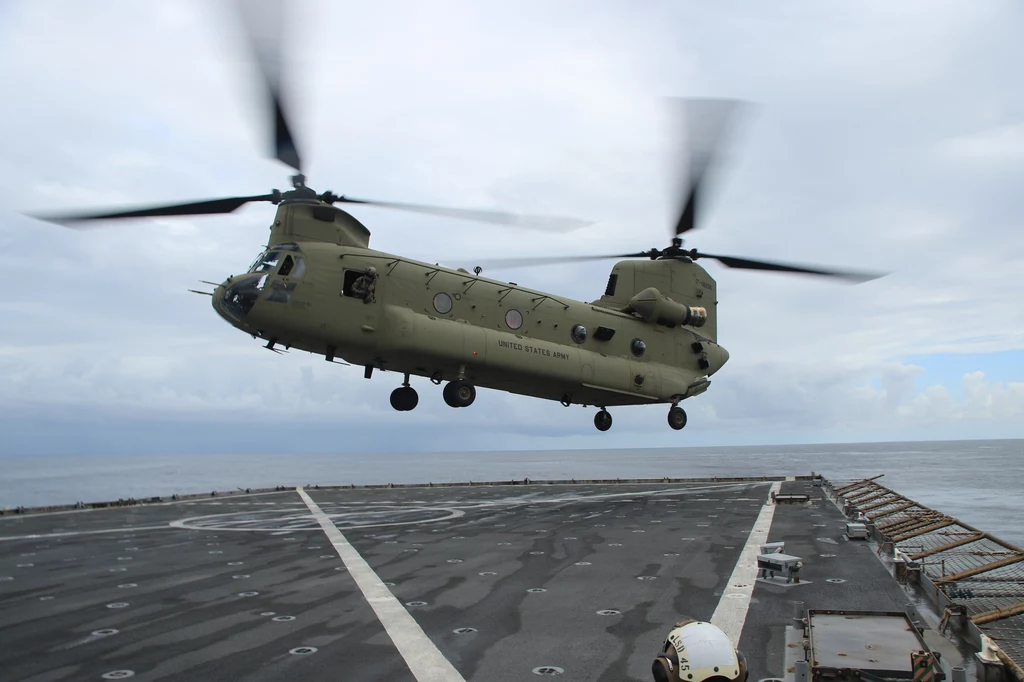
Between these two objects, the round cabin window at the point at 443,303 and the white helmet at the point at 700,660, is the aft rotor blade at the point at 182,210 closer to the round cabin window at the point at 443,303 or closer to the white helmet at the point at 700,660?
the round cabin window at the point at 443,303

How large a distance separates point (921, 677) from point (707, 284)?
2209 cm

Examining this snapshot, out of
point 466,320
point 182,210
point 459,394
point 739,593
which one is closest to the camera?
point 739,593

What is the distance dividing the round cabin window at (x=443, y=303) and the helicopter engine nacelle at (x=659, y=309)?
7.27 m

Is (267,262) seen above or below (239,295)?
above

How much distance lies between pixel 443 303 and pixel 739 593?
12.0 metres

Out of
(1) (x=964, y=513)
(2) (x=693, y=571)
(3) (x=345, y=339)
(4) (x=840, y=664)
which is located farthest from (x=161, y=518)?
(1) (x=964, y=513)

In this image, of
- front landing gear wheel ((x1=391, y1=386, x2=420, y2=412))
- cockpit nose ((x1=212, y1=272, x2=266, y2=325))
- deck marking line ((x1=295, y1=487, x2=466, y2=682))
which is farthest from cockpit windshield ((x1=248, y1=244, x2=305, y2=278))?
deck marking line ((x1=295, y1=487, x2=466, y2=682))

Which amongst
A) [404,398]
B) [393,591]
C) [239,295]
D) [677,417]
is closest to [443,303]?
[404,398]

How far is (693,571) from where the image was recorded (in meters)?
12.5

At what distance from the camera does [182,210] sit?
1678 centimetres

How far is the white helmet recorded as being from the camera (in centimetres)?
466

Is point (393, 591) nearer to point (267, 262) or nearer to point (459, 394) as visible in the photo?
point (459, 394)

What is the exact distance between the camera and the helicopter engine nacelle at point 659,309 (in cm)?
2392

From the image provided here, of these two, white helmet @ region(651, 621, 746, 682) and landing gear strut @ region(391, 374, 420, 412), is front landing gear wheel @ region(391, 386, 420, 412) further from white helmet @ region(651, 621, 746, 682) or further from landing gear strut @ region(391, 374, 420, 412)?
white helmet @ region(651, 621, 746, 682)
